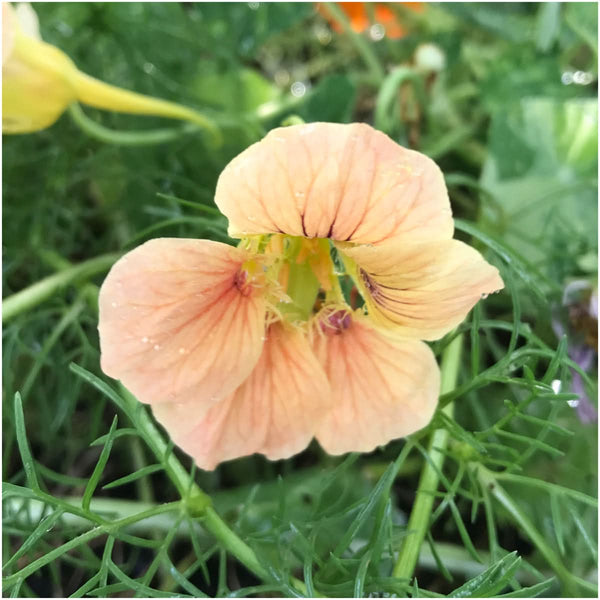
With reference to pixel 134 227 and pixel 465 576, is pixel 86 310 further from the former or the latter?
pixel 465 576

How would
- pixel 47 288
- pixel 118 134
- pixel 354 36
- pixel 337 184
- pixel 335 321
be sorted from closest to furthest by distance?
pixel 337 184
pixel 335 321
pixel 47 288
pixel 118 134
pixel 354 36

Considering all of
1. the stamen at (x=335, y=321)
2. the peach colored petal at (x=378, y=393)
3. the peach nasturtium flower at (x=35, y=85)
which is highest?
the peach nasturtium flower at (x=35, y=85)

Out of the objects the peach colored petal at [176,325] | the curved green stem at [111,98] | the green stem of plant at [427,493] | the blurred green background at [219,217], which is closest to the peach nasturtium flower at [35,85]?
the curved green stem at [111,98]

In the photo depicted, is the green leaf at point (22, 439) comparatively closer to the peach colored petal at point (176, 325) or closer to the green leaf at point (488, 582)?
the peach colored petal at point (176, 325)

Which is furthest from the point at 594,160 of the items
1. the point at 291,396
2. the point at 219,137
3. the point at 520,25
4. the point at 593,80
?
the point at 291,396

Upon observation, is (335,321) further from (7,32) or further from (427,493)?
(7,32)

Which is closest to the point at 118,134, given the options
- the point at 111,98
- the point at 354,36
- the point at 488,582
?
the point at 111,98
